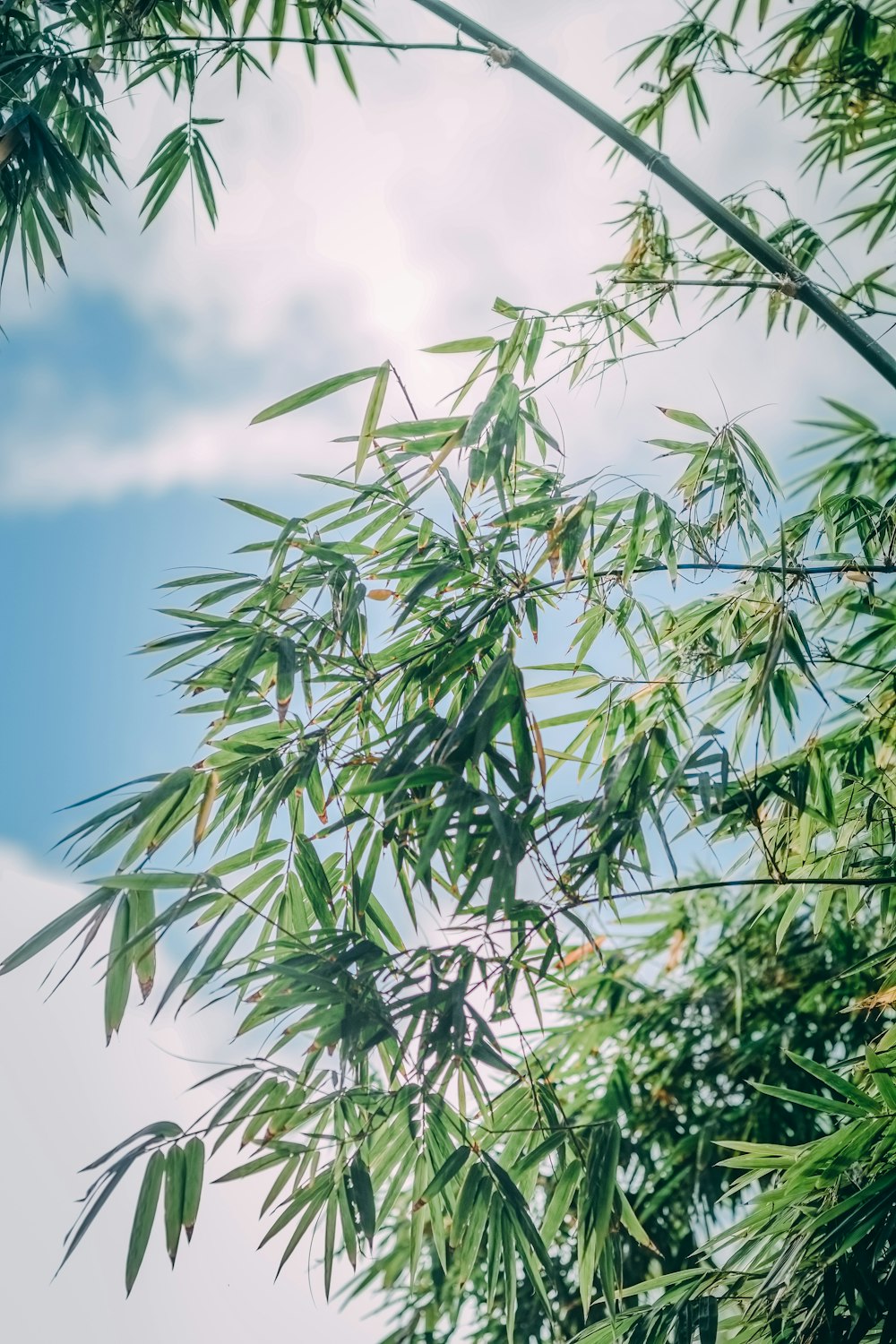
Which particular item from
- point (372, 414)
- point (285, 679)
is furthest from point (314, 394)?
point (285, 679)

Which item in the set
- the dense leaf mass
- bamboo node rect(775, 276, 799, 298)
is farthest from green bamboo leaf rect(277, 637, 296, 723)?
bamboo node rect(775, 276, 799, 298)

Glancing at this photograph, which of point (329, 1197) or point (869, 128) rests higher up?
point (869, 128)

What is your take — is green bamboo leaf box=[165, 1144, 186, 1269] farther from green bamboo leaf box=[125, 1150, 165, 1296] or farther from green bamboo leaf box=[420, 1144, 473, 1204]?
green bamboo leaf box=[420, 1144, 473, 1204]

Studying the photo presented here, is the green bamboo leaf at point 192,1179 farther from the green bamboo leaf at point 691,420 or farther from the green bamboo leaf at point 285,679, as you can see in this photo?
the green bamboo leaf at point 691,420

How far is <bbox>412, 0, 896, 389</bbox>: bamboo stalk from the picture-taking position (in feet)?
5.10

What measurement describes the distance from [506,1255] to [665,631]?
106cm

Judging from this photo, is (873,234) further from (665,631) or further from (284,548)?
(284,548)

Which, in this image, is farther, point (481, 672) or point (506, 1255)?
point (481, 672)

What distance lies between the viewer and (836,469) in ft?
7.55

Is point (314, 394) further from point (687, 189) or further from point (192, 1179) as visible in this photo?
point (192, 1179)

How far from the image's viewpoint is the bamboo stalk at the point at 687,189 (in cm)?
155

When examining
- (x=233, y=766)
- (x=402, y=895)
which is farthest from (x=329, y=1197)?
(x=233, y=766)

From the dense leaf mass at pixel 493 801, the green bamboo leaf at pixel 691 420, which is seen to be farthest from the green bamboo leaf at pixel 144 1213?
the green bamboo leaf at pixel 691 420

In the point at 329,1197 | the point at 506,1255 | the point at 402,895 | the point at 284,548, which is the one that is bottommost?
the point at 506,1255
